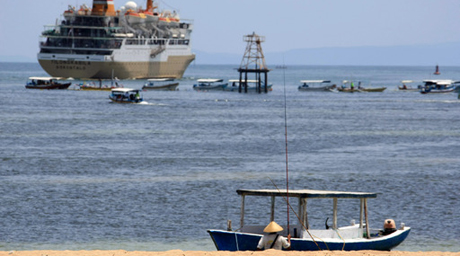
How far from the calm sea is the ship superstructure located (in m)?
74.1

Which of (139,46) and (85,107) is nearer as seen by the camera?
(85,107)

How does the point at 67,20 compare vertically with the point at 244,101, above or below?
above

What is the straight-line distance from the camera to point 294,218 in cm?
2402

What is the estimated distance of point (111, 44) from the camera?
505ft

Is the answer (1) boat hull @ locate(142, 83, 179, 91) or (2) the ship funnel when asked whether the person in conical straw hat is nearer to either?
(1) boat hull @ locate(142, 83, 179, 91)

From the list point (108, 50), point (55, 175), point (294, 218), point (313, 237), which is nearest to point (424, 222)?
point (294, 218)

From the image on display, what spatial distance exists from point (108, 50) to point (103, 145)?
347 feet

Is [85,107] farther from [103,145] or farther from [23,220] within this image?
[23,220]

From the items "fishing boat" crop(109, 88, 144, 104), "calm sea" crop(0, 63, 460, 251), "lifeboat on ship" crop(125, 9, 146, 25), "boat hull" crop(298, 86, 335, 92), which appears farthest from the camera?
"lifeboat on ship" crop(125, 9, 146, 25)

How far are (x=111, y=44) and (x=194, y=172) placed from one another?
397 ft

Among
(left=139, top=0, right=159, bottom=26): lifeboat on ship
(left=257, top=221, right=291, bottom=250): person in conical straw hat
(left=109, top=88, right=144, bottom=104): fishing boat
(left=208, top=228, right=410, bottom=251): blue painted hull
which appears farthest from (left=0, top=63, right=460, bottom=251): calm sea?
(left=139, top=0, right=159, bottom=26): lifeboat on ship

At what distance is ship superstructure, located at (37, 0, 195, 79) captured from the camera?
14938 centimetres

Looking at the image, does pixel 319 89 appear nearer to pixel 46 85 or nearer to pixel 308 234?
pixel 46 85

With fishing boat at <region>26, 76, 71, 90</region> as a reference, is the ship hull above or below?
above
